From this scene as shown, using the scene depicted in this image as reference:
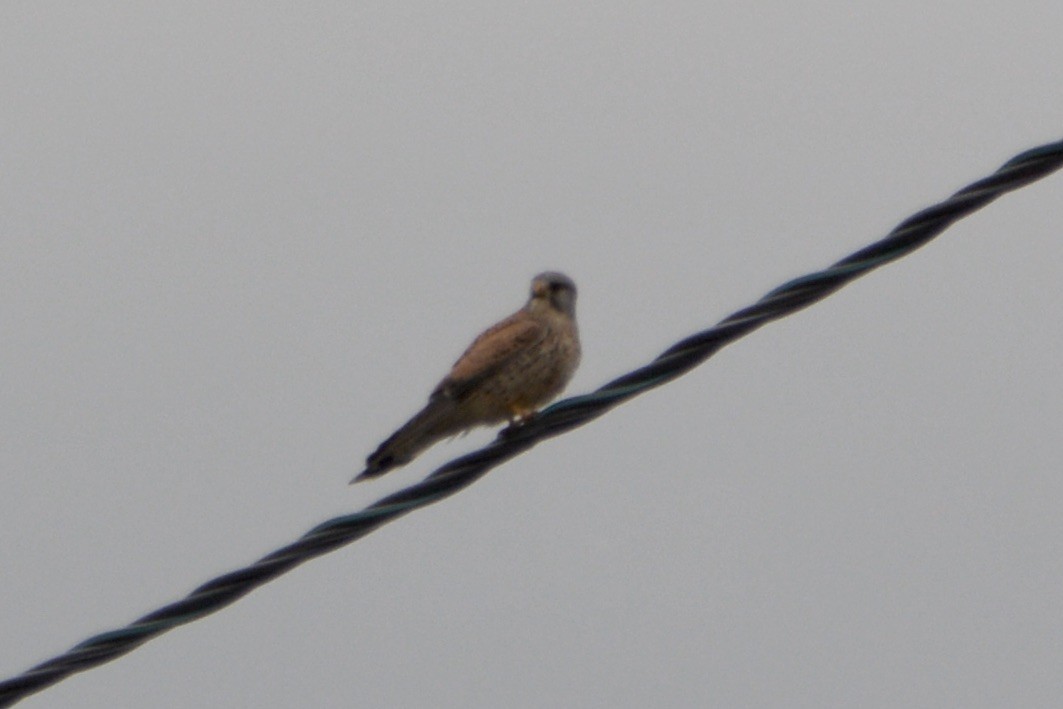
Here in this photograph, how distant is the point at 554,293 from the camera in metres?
9.58

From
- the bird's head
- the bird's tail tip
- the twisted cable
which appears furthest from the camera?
the bird's head

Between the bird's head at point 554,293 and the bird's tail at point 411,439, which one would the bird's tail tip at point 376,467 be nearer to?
the bird's tail at point 411,439

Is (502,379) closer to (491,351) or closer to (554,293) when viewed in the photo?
(491,351)

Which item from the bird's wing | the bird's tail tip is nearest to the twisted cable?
the bird's tail tip

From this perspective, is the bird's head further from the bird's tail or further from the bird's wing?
the bird's tail

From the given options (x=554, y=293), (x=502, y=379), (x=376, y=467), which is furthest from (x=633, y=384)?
(x=554, y=293)

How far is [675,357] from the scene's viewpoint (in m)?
4.33

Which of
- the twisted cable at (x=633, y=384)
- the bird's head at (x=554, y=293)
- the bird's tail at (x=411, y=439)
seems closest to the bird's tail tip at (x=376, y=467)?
the bird's tail at (x=411, y=439)

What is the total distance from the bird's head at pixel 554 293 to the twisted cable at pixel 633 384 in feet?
16.1

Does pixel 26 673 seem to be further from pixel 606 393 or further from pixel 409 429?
pixel 409 429

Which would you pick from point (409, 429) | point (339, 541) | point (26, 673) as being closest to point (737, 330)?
point (339, 541)

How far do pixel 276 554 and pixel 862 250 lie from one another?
1464 mm

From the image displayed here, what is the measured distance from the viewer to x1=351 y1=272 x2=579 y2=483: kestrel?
824 centimetres

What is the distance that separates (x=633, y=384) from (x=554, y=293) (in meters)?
5.19
